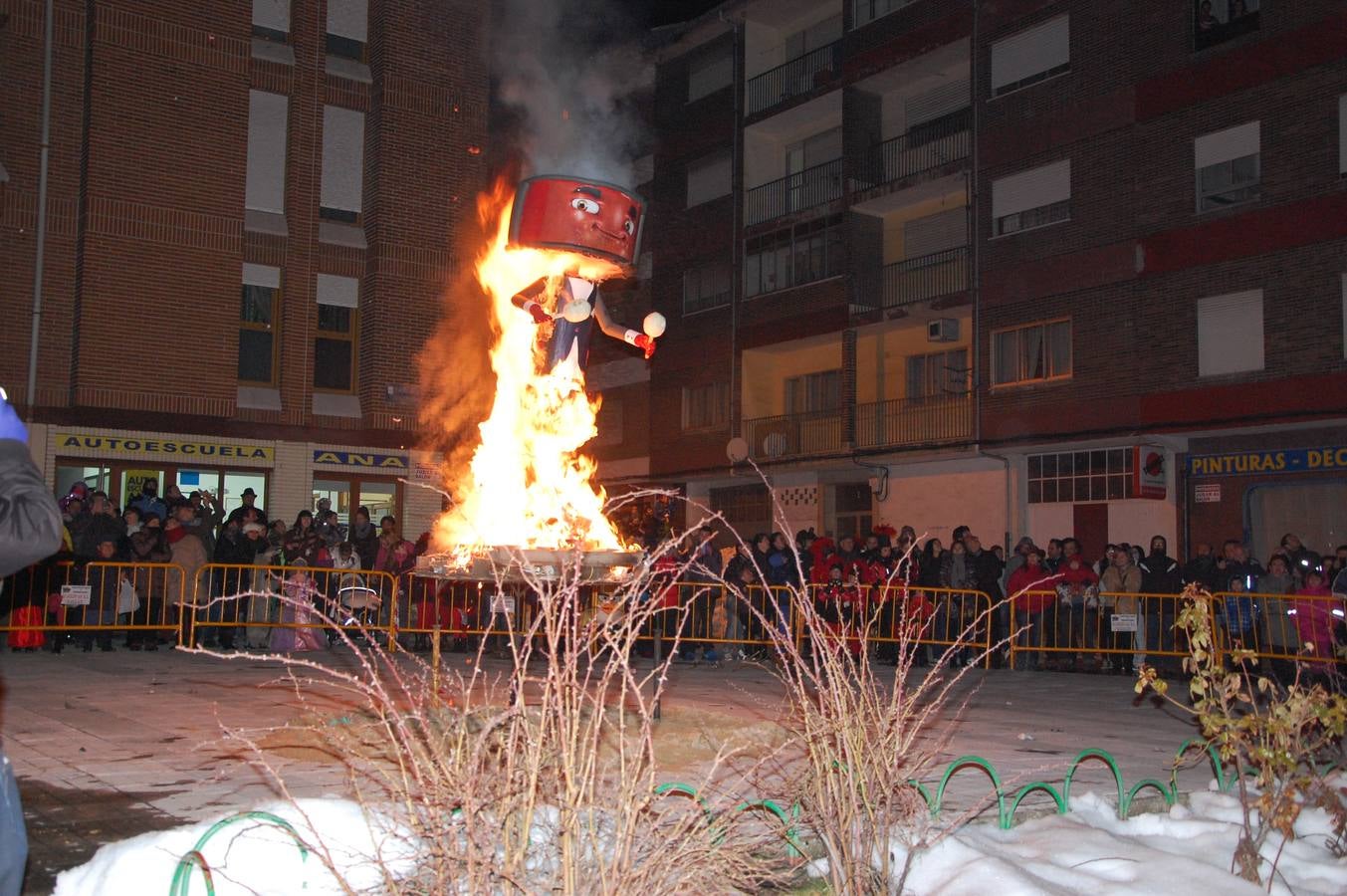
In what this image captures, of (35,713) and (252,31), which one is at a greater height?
(252,31)

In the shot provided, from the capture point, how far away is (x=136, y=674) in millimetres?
12070

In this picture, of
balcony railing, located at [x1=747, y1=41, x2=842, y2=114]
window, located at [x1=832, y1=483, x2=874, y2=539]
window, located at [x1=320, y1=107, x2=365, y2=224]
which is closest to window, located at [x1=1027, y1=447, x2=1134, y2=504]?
window, located at [x1=832, y1=483, x2=874, y2=539]

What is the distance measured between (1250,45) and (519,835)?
23580 millimetres

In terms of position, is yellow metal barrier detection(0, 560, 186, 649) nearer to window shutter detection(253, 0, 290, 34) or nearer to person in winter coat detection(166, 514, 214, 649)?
person in winter coat detection(166, 514, 214, 649)

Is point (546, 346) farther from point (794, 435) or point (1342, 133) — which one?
point (794, 435)

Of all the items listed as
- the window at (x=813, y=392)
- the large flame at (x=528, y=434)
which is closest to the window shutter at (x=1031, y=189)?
the window at (x=813, y=392)

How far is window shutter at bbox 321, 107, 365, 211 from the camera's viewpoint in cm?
2647

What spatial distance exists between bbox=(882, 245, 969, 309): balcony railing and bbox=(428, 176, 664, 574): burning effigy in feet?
63.3

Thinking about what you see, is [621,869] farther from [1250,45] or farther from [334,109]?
[334,109]

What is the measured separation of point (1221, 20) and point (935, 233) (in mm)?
8163

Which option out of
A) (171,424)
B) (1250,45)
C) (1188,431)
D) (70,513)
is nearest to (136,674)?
(70,513)

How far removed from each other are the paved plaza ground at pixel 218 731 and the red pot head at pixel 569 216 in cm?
378

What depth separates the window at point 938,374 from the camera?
28.2m

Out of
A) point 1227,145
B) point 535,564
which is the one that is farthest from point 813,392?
point 535,564
